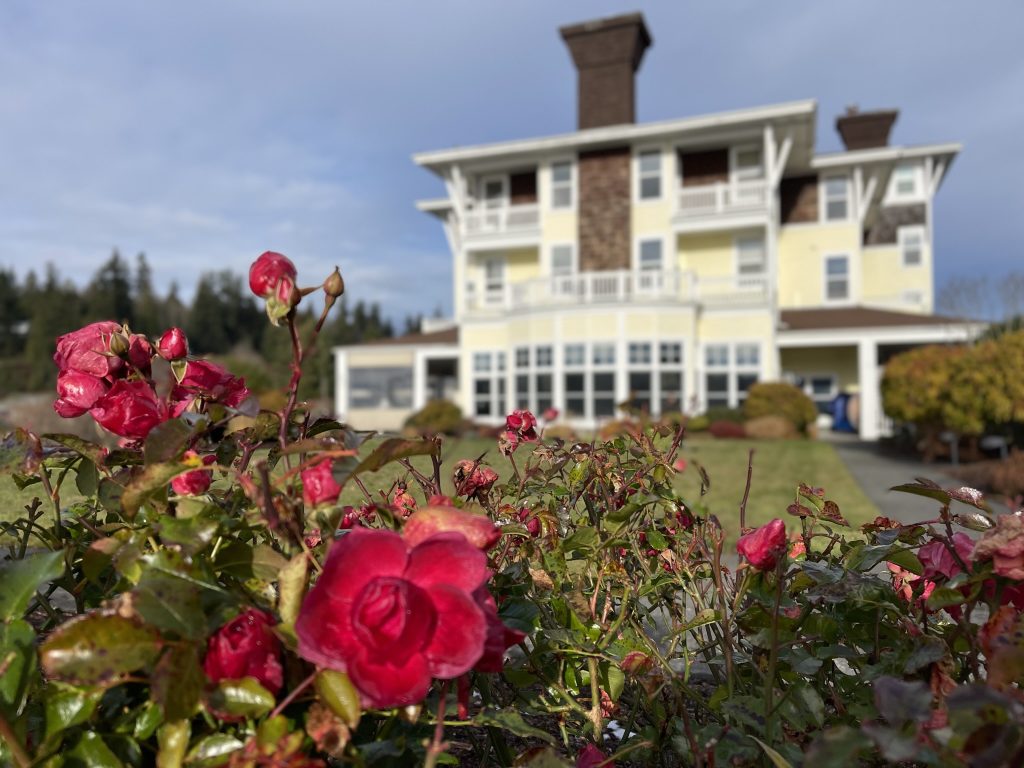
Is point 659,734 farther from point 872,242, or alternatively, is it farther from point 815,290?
point 872,242

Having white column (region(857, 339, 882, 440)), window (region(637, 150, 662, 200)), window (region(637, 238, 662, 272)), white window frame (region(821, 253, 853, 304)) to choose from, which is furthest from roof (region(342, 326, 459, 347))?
white column (region(857, 339, 882, 440))

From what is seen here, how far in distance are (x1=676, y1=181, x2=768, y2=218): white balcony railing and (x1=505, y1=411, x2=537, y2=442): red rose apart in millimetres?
18755

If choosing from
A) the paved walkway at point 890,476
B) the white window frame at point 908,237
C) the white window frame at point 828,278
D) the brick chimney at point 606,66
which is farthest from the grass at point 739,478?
the white window frame at point 908,237

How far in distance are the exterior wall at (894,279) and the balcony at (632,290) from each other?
270 inches

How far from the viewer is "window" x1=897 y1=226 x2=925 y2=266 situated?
74.9ft

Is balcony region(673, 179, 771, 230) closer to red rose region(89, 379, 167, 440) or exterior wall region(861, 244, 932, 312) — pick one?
exterior wall region(861, 244, 932, 312)

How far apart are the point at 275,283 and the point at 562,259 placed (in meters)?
20.6

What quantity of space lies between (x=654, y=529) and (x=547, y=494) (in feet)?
0.79

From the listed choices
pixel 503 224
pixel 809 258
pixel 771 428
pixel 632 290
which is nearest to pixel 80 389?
pixel 771 428

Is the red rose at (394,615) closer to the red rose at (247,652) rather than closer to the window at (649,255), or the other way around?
the red rose at (247,652)

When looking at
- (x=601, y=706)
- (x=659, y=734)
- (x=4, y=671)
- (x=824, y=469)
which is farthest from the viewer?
(x=824, y=469)

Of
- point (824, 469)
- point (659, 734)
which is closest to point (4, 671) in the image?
point (659, 734)

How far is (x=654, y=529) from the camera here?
1.40 m

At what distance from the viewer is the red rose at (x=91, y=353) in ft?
3.13
